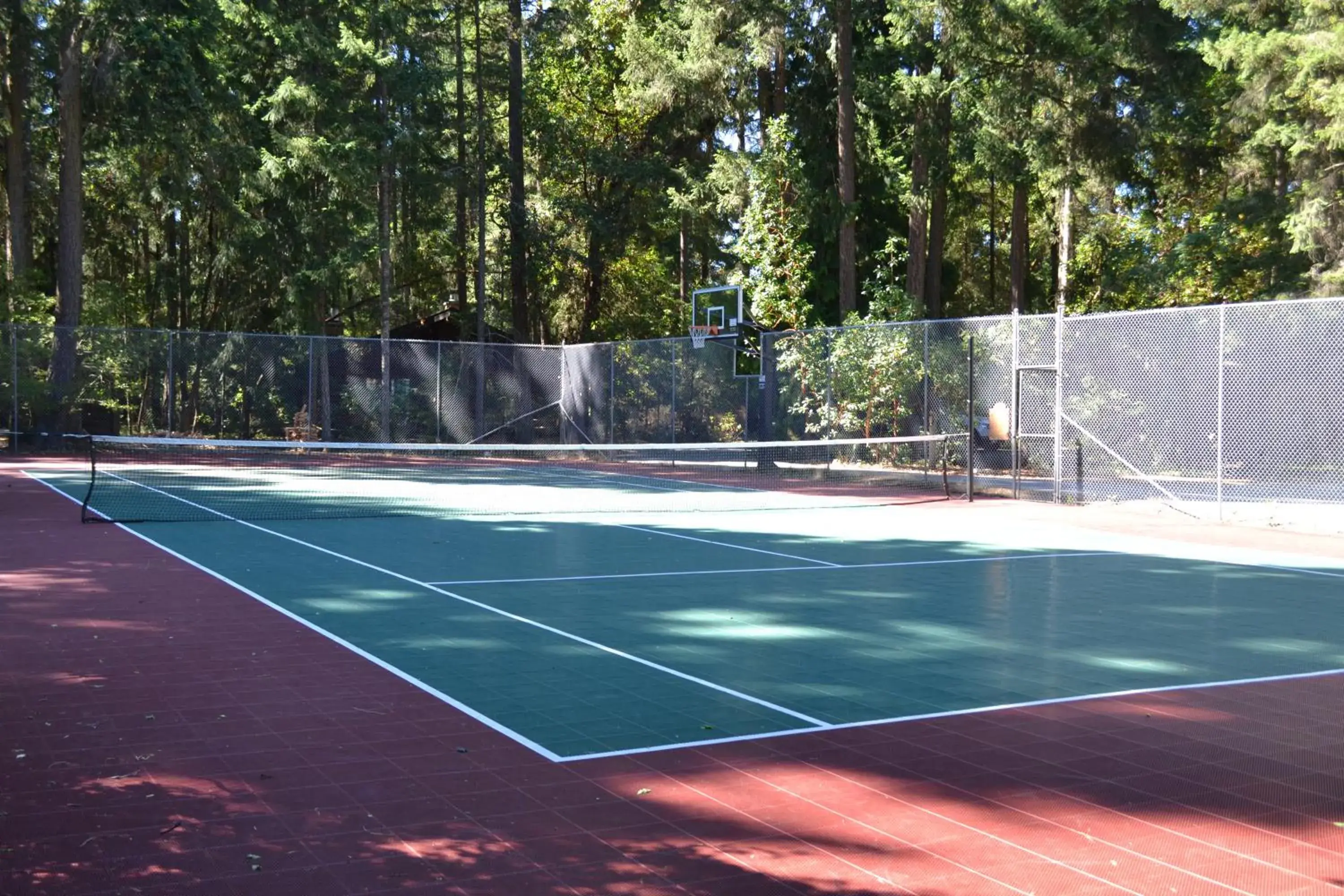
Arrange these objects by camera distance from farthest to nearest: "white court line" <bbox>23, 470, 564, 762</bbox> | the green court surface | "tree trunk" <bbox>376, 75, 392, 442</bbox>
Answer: "tree trunk" <bbox>376, 75, 392, 442</bbox> → the green court surface → "white court line" <bbox>23, 470, 564, 762</bbox>

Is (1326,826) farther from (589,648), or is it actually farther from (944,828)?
(589,648)

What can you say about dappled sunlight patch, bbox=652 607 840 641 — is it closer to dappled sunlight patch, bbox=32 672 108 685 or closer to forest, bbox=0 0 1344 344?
dappled sunlight patch, bbox=32 672 108 685

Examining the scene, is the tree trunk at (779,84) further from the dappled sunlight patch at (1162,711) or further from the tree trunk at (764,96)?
the dappled sunlight patch at (1162,711)

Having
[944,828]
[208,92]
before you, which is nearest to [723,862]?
[944,828]

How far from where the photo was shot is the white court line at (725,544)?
13242mm

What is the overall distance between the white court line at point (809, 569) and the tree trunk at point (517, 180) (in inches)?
1062

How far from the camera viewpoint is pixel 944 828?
5.04 metres

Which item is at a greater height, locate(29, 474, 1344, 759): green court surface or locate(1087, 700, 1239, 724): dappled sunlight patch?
locate(29, 474, 1344, 759): green court surface

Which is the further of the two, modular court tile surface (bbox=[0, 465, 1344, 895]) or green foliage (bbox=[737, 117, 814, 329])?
green foliage (bbox=[737, 117, 814, 329])

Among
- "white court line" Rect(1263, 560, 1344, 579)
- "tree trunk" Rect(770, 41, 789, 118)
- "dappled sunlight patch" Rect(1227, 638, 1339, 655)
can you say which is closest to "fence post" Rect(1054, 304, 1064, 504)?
"white court line" Rect(1263, 560, 1344, 579)

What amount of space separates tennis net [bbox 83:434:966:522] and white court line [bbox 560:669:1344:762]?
30.8 feet

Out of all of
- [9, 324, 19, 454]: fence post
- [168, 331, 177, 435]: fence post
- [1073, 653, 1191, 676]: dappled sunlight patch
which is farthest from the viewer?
[168, 331, 177, 435]: fence post

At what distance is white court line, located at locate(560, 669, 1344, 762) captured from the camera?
6.13m

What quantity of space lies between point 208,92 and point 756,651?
29.7 m
